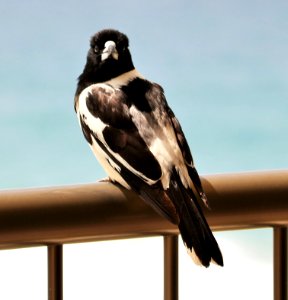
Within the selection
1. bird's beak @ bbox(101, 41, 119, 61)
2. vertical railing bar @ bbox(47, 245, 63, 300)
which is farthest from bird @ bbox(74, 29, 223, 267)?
vertical railing bar @ bbox(47, 245, 63, 300)

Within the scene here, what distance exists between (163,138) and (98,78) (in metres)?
0.52

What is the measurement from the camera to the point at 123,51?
2105mm

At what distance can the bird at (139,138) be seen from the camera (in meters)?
1.21

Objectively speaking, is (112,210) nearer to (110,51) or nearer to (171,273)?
(171,273)

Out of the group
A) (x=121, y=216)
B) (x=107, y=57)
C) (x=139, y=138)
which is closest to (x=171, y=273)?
(x=121, y=216)

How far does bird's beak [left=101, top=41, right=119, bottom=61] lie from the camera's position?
2053 millimetres

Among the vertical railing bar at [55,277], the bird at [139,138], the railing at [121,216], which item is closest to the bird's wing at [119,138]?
the bird at [139,138]

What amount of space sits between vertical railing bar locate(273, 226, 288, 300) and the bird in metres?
0.09

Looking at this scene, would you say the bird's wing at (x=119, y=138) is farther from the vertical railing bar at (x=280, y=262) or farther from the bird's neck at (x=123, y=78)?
the vertical railing bar at (x=280, y=262)

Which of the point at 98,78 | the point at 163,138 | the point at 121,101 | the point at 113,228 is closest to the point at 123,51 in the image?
the point at 98,78

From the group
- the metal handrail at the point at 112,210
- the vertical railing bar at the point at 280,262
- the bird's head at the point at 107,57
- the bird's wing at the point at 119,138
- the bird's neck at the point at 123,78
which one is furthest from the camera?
the bird's head at the point at 107,57

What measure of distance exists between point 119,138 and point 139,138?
0.05 m

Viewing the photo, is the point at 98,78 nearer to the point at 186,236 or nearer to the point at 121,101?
the point at 121,101

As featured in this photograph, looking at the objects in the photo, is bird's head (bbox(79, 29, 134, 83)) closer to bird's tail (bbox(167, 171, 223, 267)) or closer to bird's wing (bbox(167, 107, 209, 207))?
bird's wing (bbox(167, 107, 209, 207))
